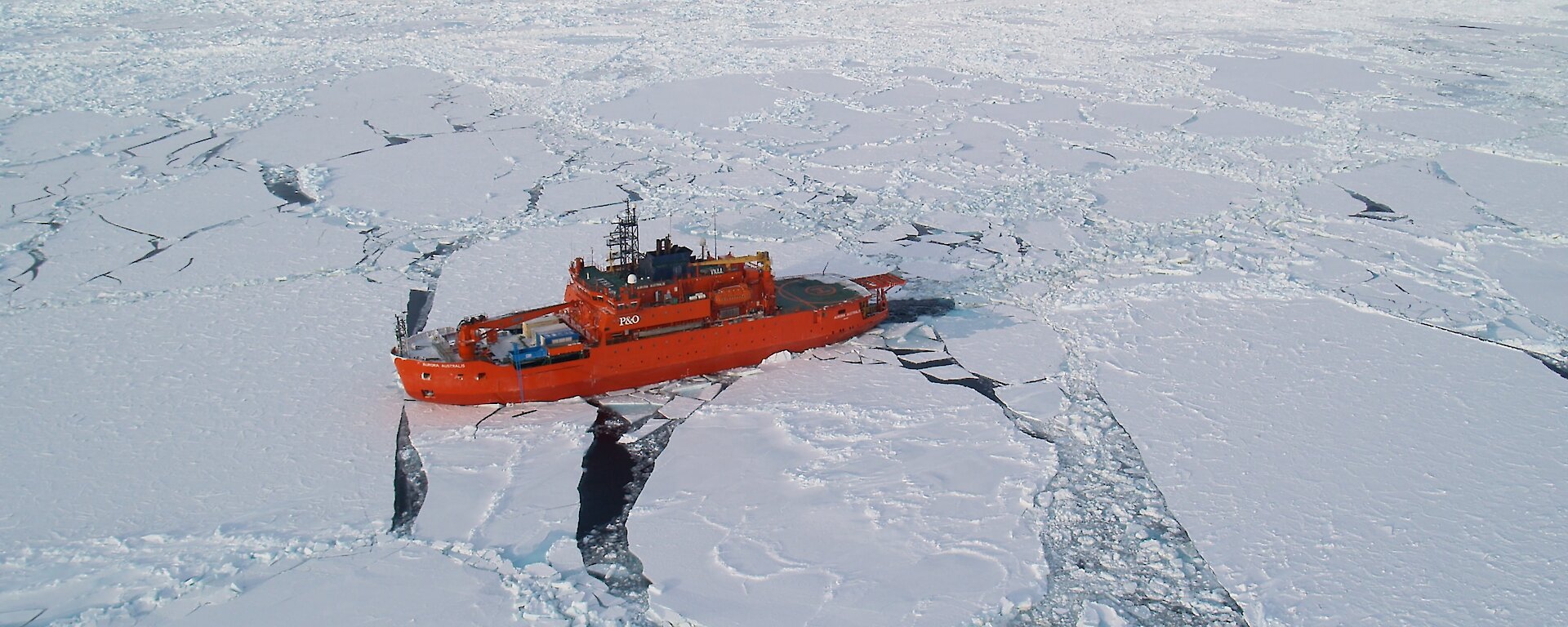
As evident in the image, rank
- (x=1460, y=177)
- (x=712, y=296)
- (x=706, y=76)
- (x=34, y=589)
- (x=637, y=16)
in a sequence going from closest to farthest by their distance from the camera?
(x=34, y=589) < (x=712, y=296) < (x=1460, y=177) < (x=706, y=76) < (x=637, y=16)

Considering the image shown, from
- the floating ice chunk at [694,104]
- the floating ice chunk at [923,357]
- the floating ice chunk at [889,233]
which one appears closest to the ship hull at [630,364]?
the floating ice chunk at [923,357]

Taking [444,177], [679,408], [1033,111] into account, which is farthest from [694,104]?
[679,408]

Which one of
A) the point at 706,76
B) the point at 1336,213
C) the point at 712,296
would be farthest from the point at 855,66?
the point at 712,296

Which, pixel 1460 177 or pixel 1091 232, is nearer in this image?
pixel 1091 232

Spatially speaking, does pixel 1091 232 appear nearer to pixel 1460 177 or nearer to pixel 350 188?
pixel 1460 177

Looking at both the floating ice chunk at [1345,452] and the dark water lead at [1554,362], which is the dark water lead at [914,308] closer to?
the floating ice chunk at [1345,452]

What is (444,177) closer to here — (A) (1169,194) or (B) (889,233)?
(B) (889,233)

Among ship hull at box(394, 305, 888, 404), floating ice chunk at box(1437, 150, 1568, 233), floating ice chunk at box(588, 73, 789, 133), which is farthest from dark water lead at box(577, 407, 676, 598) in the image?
floating ice chunk at box(1437, 150, 1568, 233)
